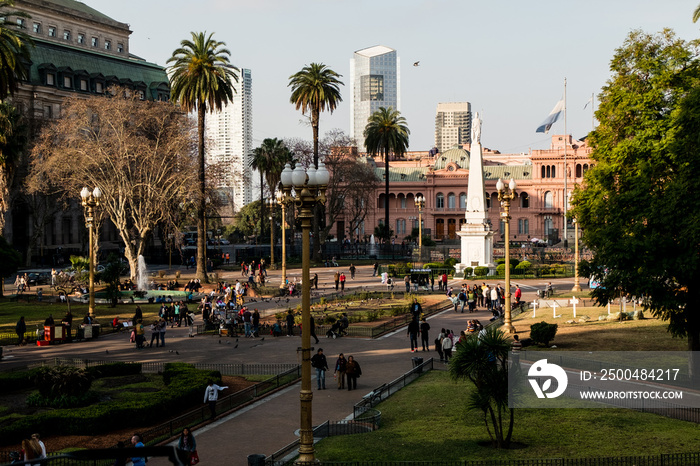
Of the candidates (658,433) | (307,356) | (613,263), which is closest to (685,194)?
(613,263)

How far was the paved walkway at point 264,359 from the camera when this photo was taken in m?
15.7

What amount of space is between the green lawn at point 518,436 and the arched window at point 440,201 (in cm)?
8579

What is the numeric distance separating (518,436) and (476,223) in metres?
42.8

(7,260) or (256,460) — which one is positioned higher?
(7,260)

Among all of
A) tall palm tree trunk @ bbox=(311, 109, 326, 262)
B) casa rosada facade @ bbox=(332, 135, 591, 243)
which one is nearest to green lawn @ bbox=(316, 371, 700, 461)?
tall palm tree trunk @ bbox=(311, 109, 326, 262)

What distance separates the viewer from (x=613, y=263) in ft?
64.4

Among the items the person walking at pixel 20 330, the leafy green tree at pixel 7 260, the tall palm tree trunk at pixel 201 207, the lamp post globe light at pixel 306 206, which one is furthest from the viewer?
the tall palm tree trunk at pixel 201 207

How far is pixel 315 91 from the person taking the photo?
64.1 meters

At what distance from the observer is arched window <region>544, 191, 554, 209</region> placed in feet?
320

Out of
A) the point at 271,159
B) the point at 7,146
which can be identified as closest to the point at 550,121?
the point at 271,159

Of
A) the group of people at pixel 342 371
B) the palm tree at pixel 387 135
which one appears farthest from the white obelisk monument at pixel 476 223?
the group of people at pixel 342 371

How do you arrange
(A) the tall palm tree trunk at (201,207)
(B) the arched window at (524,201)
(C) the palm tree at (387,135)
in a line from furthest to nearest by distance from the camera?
(B) the arched window at (524,201)
(C) the palm tree at (387,135)
(A) the tall palm tree trunk at (201,207)

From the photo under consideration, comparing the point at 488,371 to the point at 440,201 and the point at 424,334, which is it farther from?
the point at 440,201

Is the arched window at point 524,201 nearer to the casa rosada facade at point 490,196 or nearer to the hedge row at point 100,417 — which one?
the casa rosada facade at point 490,196
